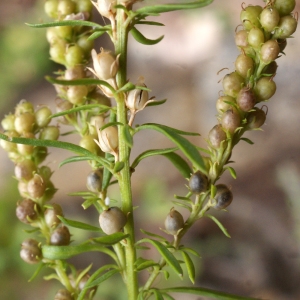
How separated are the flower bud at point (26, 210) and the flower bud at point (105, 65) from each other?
254mm

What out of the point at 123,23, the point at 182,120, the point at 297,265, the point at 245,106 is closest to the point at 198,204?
the point at 245,106

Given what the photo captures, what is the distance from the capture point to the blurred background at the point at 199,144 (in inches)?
40.5

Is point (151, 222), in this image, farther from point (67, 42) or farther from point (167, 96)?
point (67, 42)

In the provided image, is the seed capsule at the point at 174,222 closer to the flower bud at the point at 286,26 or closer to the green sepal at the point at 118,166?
the green sepal at the point at 118,166

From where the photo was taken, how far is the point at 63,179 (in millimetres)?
1240

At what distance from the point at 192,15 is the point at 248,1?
151mm

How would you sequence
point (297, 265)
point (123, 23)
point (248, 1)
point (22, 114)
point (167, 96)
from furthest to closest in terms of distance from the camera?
point (167, 96) → point (248, 1) → point (297, 265) → point (22, 114) → point (123, 23)

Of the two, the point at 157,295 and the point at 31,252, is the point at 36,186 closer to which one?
the point at 31,252

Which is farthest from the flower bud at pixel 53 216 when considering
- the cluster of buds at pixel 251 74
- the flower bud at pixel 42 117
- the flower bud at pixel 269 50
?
the flower bud at pixel 269 50

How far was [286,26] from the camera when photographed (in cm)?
50

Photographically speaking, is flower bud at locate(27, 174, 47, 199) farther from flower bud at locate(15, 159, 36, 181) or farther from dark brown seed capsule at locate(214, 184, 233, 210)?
dark brown seed capsule at locate(214, 184, 233, 210)

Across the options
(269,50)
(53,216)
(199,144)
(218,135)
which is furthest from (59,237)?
(199,144)

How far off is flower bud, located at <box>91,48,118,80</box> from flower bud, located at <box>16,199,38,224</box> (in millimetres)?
254

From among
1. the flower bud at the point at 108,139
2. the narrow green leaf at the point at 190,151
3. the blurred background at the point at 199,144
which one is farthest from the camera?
the blurred background at the point at 199,144
